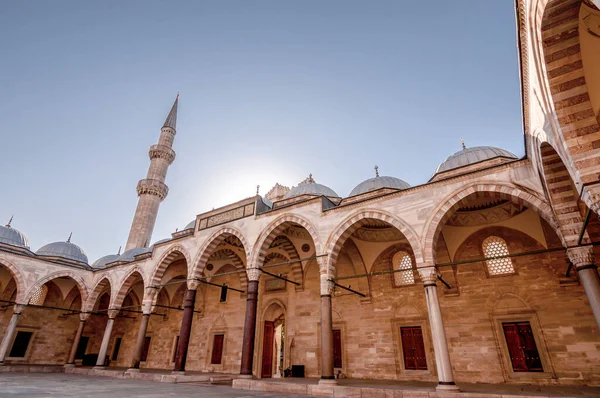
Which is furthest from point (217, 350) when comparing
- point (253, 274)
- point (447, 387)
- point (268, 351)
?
point (447, 387)

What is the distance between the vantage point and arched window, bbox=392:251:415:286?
11.3 meters

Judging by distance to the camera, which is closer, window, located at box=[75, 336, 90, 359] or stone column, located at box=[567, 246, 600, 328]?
stone column, located at box=[567, 246, 600, 328]

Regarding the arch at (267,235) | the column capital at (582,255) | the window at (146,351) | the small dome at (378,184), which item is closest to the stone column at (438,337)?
the column capital at (582,255)

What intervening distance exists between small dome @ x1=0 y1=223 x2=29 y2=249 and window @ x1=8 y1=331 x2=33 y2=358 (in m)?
4.87

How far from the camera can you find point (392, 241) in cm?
1182

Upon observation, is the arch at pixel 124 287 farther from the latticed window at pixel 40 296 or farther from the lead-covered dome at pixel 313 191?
the lead-covered dome at pixel 313 191

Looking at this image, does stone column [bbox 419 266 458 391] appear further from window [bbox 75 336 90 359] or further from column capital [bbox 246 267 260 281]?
window [bbox 75 336 90 359]

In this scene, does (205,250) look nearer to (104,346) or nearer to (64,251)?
(104,346)

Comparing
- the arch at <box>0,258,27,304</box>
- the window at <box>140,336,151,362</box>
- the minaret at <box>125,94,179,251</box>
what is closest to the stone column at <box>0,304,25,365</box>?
the arch at <box>0,258,27,304</box>

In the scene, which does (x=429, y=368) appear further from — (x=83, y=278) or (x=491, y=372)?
(x=83, y=278)

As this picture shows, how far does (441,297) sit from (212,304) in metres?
10.7

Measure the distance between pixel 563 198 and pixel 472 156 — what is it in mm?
5575

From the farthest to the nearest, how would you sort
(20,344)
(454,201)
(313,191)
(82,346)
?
(82,346) → (20,344) → (313,191) → (454,201)

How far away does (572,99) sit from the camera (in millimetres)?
4344
